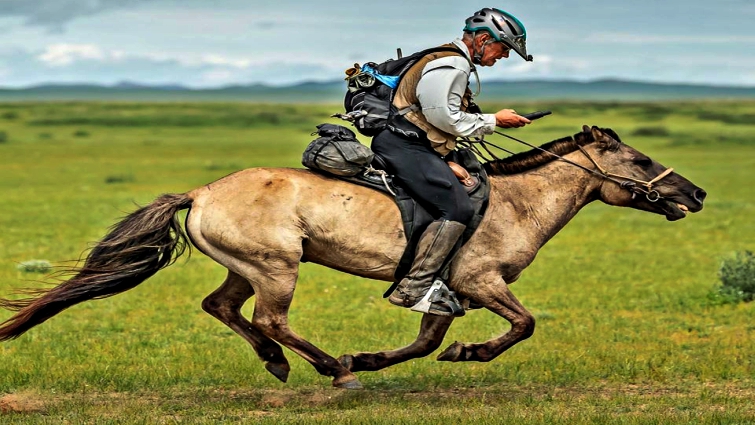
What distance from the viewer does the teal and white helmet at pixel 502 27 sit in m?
8.82

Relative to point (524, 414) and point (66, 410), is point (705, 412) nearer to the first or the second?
point (524, 414)

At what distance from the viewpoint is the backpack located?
8.82 meters

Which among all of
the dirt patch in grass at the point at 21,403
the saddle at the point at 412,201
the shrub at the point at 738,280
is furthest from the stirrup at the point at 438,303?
the shrub at the point at 738,280

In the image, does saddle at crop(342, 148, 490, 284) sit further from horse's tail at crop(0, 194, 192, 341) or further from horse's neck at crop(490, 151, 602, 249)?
horse's tail at crop(0, 194, 192, 341)

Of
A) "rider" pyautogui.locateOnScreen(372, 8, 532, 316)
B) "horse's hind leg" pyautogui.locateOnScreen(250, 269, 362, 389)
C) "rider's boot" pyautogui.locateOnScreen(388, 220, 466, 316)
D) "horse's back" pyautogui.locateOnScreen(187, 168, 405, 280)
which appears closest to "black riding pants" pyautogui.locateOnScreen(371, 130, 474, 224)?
"rider" pyautogui.locateOnScreen(372, 8, 532, 316)

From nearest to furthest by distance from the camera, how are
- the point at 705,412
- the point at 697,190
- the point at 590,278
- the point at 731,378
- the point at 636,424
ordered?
the point at 636,424
the point at 705,412
the point at 697,190
the point at 731,378
the point at 590,278

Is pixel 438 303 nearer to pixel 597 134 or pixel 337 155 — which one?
pixel 337 155

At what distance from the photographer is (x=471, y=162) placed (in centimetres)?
912

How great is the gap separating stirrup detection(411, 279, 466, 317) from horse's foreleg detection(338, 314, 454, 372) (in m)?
0.40

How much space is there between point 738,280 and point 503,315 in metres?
8.08

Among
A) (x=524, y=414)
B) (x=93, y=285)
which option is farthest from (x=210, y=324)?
(x=524, y=414)

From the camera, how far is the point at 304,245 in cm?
876

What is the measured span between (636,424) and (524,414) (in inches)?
33.0

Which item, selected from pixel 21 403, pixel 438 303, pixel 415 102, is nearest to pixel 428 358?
pixel 438 303
